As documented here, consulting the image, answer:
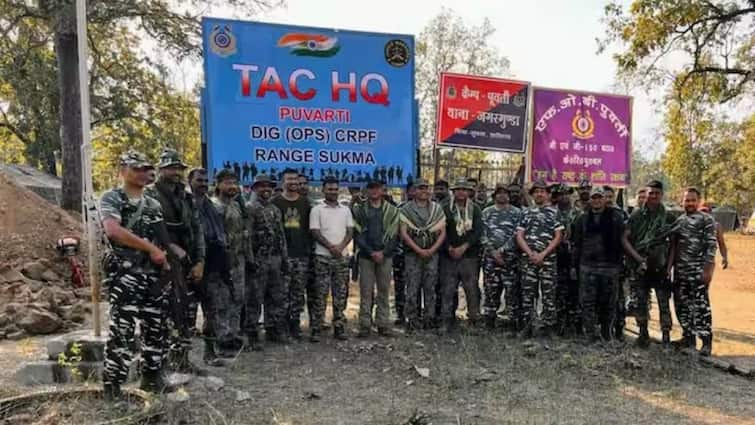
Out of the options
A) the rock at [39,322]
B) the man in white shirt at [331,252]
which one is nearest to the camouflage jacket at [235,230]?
the man in white shirt at [331,252]

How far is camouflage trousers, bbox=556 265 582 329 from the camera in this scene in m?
6.81

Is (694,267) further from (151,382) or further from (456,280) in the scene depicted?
(151,382)

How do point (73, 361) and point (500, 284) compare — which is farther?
point (500, 284)

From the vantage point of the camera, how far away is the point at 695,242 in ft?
19.9

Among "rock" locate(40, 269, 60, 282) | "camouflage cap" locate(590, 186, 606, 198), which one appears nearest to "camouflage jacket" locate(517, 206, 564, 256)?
"camouflage cap" locate(590, 186, 606, 198)

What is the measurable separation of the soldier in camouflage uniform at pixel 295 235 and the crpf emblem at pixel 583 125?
464 cm

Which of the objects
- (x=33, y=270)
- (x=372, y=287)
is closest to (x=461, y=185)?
(x=372, y=287)

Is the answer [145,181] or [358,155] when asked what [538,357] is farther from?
[145,181]

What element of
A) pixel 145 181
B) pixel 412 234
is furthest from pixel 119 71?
pixel 145 181

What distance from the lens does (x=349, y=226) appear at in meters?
6.48

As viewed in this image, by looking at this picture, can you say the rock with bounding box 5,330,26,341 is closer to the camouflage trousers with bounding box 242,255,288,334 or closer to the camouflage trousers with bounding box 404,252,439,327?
the camouflage trousers with bounding box 242,255,288,334

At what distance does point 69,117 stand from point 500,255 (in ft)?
33.2

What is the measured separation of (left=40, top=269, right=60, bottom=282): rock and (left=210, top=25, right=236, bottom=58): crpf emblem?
449 cm

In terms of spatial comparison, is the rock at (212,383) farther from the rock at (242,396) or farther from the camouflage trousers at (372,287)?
the camouflage trousers at (372,287)
